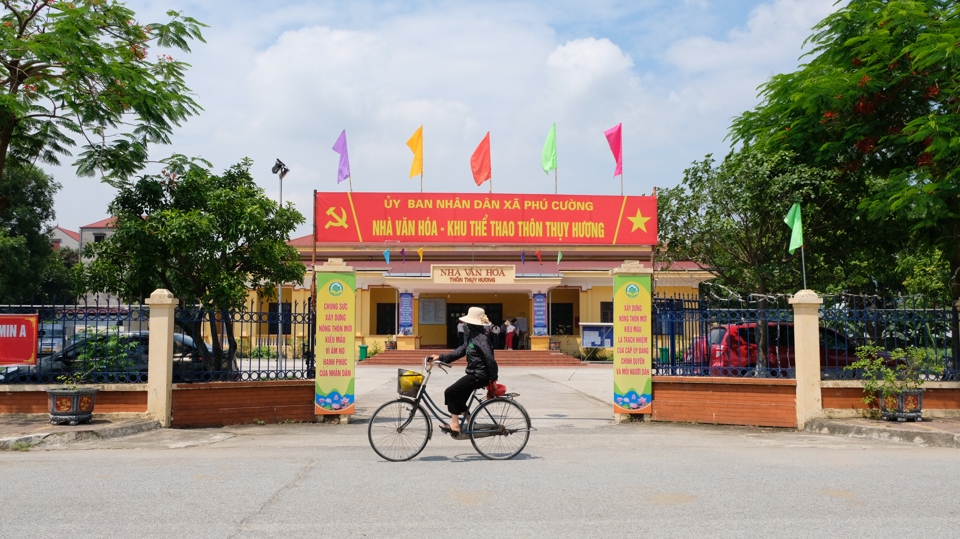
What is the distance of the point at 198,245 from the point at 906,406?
1053 centimetres

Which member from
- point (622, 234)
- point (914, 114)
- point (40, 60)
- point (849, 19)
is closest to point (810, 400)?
point (622, 234)

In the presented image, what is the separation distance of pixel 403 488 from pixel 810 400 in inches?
272

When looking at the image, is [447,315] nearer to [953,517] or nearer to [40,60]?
[40,60]

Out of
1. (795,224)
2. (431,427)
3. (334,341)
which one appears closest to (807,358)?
(795,224)

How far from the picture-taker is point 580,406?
14.5 metres

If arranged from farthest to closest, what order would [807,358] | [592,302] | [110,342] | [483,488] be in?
1. [592,302]
2. [110,342]
3. [807,358]
4. [483,488]

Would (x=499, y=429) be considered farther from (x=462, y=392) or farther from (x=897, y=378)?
(x=897, y=378)

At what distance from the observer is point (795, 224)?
11.8 m

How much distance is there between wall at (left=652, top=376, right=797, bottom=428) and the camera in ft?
36.1

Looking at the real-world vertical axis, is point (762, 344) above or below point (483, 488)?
above

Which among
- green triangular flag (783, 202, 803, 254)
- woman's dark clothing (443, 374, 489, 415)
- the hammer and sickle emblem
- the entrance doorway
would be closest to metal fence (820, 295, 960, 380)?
green triangular flag (783, 202, 803, 254)

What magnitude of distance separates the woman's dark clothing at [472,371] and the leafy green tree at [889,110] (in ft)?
22.0

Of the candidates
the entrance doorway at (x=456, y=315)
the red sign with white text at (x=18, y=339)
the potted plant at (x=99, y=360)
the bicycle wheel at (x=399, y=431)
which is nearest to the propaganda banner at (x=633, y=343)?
the bicycle wheel at (x=399, y=431)

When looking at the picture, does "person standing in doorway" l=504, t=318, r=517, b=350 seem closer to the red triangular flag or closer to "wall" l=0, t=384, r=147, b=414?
the red triangular flag
